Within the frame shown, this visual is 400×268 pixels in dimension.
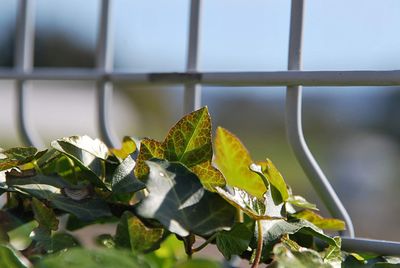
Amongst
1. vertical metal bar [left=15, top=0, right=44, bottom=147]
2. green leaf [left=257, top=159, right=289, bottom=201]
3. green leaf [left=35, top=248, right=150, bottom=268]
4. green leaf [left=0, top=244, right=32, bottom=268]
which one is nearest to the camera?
green leaf [left=35, top=248, right=150, bottom=268]

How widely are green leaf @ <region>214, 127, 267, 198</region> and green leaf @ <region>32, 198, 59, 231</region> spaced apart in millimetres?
184

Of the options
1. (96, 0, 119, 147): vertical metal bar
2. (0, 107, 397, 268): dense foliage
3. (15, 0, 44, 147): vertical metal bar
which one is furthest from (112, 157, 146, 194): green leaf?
(15, 0, 44, 147): vertical metal bar

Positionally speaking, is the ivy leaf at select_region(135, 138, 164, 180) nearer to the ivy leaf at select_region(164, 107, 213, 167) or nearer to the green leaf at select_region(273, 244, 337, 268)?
the ivy leaf at select_region(164, 107, 213, 167)

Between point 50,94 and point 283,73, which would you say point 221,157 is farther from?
point 50,94

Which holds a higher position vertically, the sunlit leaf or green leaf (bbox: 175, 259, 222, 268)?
the sunlit leaf

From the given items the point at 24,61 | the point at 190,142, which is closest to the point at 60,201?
the point at 190,142

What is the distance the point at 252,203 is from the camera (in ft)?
2.10

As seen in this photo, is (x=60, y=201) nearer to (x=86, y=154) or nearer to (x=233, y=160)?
(x=86, y=154)

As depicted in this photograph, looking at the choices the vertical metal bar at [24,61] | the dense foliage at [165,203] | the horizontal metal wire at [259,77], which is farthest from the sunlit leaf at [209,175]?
the vertical metal bar at [24,61]

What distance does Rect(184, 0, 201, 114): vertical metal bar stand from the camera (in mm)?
939

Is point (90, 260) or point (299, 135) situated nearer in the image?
point (90, 260)

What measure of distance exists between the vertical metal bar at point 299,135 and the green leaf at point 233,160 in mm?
111

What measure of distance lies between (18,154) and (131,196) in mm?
125

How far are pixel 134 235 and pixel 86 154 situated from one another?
0.11 meters
